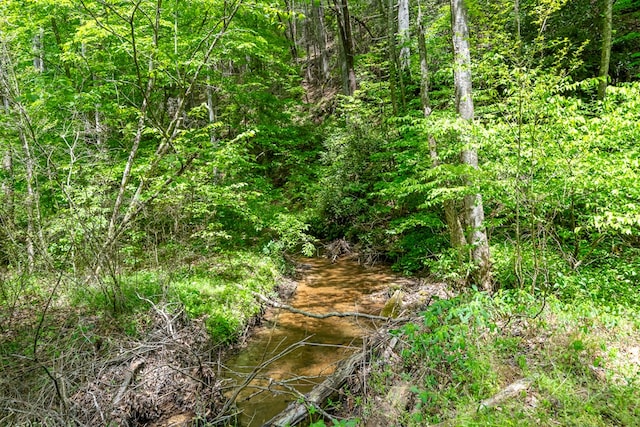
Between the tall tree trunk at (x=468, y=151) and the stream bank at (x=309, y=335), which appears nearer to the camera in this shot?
the stream bank at (x=309, y=335)

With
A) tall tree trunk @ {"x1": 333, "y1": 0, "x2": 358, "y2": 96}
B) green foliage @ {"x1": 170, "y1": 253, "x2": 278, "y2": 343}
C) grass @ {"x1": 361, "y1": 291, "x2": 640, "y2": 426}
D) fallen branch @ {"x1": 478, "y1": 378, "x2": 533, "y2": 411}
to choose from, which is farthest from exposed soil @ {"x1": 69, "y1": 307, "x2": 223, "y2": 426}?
tall tree trunk @ {"x1": 333, "y1": 0, "x2": 358, "y2": 96}

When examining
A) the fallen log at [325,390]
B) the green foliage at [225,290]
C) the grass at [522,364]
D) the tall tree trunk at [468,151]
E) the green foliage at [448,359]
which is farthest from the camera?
the tall tree trunk at [468,151]

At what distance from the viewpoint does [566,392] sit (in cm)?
309

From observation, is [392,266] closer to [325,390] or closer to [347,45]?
[325,390]

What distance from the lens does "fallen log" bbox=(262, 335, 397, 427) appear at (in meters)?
4.03

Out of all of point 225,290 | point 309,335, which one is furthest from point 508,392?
point 225,290

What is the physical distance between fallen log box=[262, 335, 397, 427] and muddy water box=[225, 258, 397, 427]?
0.61 feet

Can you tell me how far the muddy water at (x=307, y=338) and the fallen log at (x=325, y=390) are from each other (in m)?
0.19

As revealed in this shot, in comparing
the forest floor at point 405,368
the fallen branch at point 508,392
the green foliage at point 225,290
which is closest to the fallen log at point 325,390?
the forest floor at point 405,368

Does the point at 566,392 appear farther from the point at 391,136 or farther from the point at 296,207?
the point at 296,207

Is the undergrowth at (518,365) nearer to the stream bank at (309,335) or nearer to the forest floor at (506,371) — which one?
the forest floor at (506,371)

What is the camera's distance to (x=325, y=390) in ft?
14.3

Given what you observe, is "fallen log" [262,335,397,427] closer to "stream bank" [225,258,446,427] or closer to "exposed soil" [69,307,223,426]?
"stream bank" [225,258,446,427]

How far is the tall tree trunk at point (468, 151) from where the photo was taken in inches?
263
